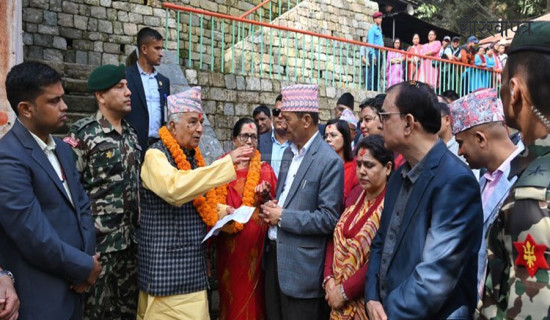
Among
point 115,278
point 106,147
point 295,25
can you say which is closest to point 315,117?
point 106,147

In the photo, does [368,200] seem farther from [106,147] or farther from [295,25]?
[295,25]

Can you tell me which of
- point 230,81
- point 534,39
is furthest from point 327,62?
point 534,39

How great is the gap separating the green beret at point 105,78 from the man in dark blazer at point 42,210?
81cm

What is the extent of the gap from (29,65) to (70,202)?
776 mm

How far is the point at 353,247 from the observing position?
3.31m

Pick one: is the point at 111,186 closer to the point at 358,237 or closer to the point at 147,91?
the point at 358,237

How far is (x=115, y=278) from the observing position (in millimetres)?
3908

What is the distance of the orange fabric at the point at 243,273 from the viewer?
4168 mm

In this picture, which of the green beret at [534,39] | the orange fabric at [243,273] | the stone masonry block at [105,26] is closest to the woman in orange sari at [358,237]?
the orange fabric at [243,273]

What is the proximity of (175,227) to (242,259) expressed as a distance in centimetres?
66

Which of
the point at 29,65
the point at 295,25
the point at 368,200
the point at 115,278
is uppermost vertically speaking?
the point at 295,25

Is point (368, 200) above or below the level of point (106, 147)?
below

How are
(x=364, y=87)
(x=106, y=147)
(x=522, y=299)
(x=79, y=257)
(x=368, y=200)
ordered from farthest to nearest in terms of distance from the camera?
(x=364, y=87), (x=106, y=147), (x=368, y=200), (x=79, y=257), (x=522, y=299)

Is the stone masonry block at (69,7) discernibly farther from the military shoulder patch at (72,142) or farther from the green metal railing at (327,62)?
the military shoulder patch at (72,142)
